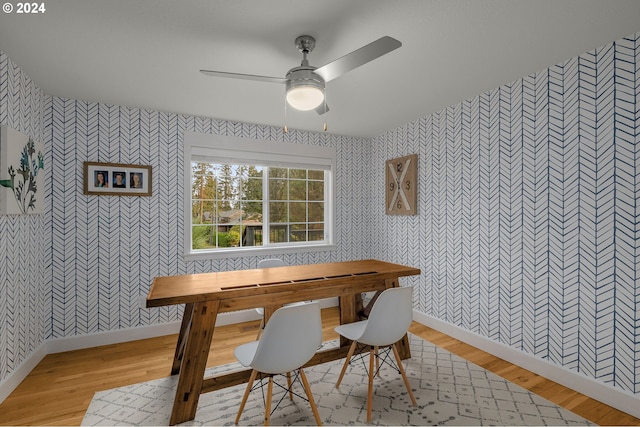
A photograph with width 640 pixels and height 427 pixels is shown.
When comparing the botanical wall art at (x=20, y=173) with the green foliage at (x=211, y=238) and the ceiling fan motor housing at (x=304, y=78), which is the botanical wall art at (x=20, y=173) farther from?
the ceiling fan motor housing at (x=304, y=78)

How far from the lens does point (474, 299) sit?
127 inches

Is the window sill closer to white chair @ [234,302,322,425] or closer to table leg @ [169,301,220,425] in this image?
table leg @ [169,301,220,425]

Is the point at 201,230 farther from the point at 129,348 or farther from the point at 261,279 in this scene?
the point at 261,279

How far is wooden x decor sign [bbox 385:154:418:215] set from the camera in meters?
3.92

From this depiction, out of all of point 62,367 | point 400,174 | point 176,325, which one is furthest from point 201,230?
point 400,174

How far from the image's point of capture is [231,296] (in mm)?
2049

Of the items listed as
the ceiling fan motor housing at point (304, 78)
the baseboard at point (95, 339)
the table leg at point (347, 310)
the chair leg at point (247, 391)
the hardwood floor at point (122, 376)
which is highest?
the ceiling fan motor housing at point (304, 78)

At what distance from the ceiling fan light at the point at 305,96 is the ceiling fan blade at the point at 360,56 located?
0.10m

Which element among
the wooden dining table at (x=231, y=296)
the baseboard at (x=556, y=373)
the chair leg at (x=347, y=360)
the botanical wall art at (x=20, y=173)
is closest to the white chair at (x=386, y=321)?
the chair leg at (x=347, y=360)

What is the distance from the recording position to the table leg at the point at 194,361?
1.99 meters

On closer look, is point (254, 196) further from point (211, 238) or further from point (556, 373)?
point (556, 373)

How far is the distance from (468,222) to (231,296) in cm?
247

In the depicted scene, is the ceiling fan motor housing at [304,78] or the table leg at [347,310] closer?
the ceiling fan motor housing at [304,78]

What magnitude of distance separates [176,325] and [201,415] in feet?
5.59
